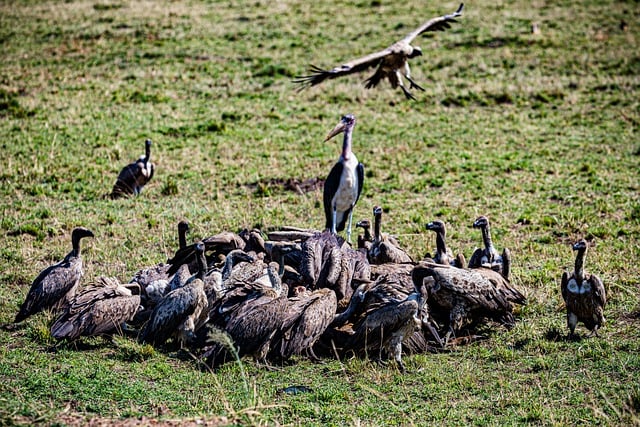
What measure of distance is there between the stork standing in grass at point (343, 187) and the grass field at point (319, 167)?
0.83 meters

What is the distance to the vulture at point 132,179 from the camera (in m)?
14.7

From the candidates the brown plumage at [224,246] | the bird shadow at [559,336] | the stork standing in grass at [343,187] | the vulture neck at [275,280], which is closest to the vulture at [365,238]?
the stork standing in grass at [343,187]

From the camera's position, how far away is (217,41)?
2736 centimetres

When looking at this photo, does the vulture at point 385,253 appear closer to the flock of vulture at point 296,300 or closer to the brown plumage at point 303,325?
the flock of vulture at point 296,300

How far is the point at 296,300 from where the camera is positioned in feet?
28.3

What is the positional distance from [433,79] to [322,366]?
16416 mm

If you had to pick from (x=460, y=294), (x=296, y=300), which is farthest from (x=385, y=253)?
(x=296, y=300)

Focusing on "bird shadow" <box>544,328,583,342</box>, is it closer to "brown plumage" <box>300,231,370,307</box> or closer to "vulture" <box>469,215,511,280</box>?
"vulture" <box>469,215,511,280</box>

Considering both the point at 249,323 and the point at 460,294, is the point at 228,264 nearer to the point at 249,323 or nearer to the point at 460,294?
the point at 249,323

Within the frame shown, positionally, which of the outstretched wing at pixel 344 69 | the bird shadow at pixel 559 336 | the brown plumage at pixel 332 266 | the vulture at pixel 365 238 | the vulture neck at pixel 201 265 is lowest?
the bird shadow at pixel 559 336

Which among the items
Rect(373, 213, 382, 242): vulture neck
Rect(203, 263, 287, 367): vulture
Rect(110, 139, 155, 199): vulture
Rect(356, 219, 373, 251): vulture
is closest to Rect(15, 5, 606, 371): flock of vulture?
Rect(203, 263, 287, 367): vulture

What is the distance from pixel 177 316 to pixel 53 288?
1.89 m

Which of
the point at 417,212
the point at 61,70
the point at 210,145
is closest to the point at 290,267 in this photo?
the point at 417,212

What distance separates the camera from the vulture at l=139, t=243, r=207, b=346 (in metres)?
8.41
